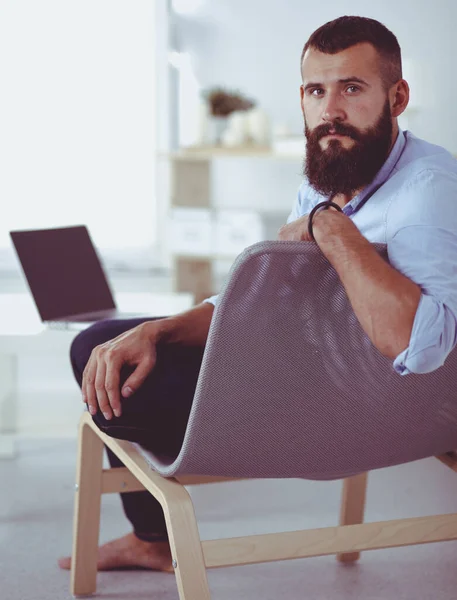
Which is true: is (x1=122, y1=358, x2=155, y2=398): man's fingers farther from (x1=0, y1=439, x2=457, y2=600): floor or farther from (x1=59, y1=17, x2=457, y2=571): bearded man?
(x1=0, y1=439, x2=457, y2=600): floor

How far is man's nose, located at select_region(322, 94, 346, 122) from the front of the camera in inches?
56.0

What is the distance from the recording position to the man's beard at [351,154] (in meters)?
1.44

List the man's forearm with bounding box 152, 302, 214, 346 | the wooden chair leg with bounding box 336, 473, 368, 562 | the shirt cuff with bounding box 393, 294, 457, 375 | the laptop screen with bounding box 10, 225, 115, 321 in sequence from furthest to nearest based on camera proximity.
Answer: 1. the laptop screen with bounding box 10, 225, 115, 321
2. the wooden chair leg with bounding box 336, 473, 368, 562
3. the man's forearm with bounding box 152, 302, 214, 346
4. the shirt cuff with bounding box 393, 294, 457, 375

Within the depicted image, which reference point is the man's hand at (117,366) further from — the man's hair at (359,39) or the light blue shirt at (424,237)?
the man's hair at (359,39)

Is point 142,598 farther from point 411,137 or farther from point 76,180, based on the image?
point 76,180

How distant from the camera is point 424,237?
1.22 metres

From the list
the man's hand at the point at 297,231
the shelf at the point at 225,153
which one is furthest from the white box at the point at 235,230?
the man's hand at the point at 297,231

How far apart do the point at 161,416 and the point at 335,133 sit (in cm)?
50

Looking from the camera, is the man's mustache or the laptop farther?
the laptop

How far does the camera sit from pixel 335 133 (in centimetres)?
144

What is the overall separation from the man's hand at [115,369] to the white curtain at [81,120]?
3.34 meters

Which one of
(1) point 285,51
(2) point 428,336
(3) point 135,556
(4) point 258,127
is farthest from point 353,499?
(1) point 285,51

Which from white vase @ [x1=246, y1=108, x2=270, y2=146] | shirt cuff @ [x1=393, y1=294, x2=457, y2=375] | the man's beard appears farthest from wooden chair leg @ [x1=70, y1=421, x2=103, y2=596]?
white vase @ [x1=246, y1=108, x2=270, y2=146]

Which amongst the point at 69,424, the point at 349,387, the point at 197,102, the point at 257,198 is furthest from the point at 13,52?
the point at 349,387
